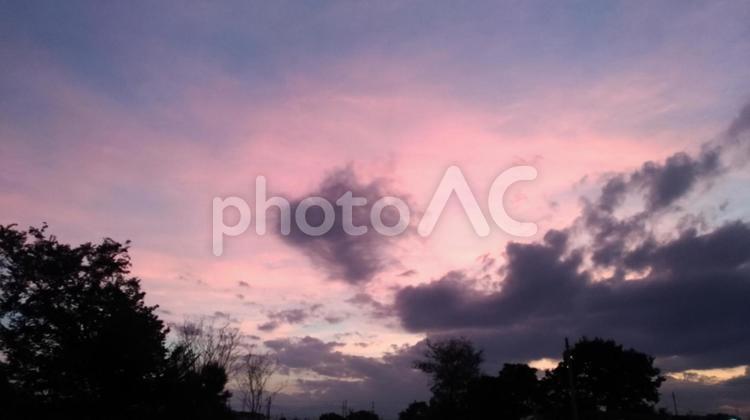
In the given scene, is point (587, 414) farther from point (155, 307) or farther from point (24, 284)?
point (24, 284)

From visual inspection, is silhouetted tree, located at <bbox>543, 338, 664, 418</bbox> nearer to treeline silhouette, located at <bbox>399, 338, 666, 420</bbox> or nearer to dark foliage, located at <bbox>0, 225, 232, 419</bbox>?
treeline silhouette, located at <bbox>399, 338, 666, 420</bbox>

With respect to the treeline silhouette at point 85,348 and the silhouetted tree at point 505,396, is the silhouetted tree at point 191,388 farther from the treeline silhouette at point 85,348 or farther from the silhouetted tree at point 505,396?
the silhouetted tree at point 505,396

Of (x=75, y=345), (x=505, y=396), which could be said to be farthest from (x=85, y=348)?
(x=505, y=396)

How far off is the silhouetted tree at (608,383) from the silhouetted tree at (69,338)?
4539 cm

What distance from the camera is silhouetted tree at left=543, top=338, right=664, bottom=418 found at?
225 feet

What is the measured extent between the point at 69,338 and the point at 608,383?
5734cm

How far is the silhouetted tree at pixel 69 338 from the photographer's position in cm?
4219

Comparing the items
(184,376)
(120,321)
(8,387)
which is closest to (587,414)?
(184,376)

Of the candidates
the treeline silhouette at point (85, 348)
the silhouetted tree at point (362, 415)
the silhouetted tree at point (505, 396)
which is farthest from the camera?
the silhouetted tree at point (362, 415)

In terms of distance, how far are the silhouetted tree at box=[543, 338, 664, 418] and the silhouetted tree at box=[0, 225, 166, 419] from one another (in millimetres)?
45389

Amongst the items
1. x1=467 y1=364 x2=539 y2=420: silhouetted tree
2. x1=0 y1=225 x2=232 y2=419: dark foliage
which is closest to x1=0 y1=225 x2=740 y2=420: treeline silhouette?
x1=0 y1=225 x2=232 y2=419: dark foliage

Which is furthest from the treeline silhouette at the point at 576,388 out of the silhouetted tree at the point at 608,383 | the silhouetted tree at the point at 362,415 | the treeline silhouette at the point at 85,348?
the silhouetted tree at the point at 362,415

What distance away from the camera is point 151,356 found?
4456 centimetres

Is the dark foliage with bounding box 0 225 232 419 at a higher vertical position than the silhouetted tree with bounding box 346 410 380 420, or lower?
higher
